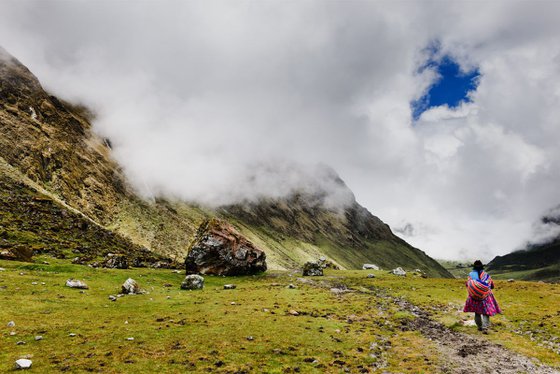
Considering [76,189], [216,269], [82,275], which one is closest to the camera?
[82,275]

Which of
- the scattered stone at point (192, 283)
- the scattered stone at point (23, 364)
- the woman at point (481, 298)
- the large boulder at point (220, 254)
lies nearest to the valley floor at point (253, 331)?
the scattered stone at point (23, 364)

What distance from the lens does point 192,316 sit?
2961 cm

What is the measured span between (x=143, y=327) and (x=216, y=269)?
134ft

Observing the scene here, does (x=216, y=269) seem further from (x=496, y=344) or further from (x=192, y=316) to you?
(x=496, y=344)

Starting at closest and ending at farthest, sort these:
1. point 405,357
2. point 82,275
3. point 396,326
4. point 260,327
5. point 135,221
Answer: point 405,357 → point 260,327 → point 396,326 → point 82,275 → point 135,221

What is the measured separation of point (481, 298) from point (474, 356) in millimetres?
7501

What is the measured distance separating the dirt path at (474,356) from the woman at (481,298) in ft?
8.17

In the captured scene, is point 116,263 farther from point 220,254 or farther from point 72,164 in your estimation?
point 72,164

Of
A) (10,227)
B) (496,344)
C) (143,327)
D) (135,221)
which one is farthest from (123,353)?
(135,221)

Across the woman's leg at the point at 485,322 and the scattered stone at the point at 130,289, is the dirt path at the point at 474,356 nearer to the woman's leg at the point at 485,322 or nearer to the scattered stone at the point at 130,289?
the woman's leg at the point at 485,322

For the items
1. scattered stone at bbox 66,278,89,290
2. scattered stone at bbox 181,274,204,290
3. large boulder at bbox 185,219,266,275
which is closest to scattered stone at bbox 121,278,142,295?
scattered stone at bbox 66,278,89,290

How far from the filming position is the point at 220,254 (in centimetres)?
6600

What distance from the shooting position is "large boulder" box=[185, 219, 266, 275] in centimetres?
6450

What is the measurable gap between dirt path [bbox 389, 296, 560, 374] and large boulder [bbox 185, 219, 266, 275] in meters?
43.6
